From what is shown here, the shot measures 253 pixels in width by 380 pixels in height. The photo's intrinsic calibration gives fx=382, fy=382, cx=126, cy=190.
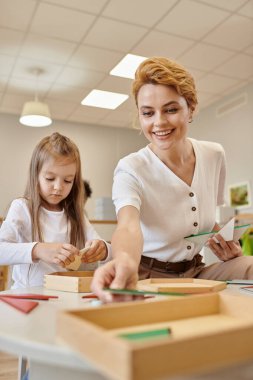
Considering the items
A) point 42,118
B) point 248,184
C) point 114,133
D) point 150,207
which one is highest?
point 114,133

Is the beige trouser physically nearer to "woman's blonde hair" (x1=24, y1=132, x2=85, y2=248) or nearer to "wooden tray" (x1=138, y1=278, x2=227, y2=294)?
"wooden tray" (x1=138, y1=278, x2=227, y2=294)

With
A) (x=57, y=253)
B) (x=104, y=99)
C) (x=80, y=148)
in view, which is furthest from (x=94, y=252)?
(x=80, y=148)

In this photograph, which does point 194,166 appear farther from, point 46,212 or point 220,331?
point 220,331

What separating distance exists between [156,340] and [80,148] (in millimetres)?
5850

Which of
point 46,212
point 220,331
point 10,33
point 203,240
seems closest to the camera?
point 220,331

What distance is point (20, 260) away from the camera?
1309 millimetres

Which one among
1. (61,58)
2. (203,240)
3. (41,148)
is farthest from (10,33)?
(203,240)

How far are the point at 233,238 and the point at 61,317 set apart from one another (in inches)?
36.0

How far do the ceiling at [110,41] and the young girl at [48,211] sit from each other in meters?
2.01

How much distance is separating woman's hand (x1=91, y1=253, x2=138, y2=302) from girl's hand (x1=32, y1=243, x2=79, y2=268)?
16.3 inches

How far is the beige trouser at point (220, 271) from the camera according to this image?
1.26m

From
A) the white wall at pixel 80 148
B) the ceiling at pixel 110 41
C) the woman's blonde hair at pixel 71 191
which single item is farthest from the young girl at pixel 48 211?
the white wall at pixel 80 148

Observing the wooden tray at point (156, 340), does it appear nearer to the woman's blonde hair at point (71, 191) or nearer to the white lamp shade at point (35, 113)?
the woman's blonde hair at point (71, 191)

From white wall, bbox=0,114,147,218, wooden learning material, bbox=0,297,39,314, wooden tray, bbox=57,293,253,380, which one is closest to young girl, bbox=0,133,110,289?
wooden learning material, bbox=0,297,39,314
